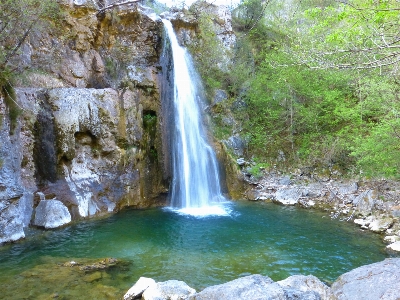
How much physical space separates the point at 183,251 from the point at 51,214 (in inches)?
165

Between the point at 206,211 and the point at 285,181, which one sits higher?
the point at 285,181

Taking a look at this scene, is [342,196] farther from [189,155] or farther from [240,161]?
[189,155]

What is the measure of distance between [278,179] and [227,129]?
368cm

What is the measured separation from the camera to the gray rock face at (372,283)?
356 centimetres

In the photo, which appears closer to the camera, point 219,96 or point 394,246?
point 394,246

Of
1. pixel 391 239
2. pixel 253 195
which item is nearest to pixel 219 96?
pixel 253 195

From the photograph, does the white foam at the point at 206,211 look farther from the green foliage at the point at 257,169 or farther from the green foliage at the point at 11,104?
the green foliage at the point at 11,104

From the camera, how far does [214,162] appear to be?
13.4 m

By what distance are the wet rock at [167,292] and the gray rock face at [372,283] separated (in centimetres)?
219

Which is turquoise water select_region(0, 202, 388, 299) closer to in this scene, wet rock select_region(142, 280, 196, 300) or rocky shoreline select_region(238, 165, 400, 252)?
rocky shoreline select_region(238, 165, 400, 252)

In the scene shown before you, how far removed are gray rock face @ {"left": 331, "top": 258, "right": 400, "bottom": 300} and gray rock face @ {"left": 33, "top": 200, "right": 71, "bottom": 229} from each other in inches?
296

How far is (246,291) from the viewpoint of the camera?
153 inches

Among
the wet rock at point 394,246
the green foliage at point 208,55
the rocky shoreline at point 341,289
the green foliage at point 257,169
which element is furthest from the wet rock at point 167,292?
the green foliage at point 208,55

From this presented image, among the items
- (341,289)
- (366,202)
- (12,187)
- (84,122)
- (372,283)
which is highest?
(84,122)
